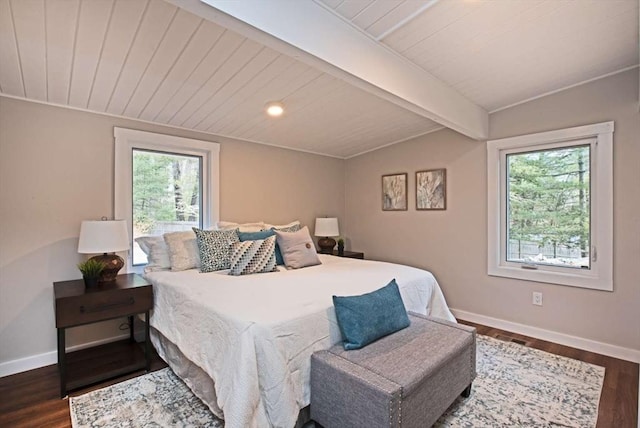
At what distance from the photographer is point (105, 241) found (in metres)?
2.46

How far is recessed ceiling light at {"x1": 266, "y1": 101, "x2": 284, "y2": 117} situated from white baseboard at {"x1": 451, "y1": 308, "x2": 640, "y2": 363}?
3.00 m

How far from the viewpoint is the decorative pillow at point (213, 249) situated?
9.23 feet

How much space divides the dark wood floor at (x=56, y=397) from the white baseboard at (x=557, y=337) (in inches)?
3.3

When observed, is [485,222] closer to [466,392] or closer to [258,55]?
[466,392]

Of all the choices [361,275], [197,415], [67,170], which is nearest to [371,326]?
[361,275]

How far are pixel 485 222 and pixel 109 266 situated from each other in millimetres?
3609

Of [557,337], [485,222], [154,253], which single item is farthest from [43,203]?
[557,337]

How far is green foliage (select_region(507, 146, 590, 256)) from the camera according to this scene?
3.01 metres

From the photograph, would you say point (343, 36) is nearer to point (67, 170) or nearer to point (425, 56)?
point (425, 56)

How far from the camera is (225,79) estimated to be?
243cm

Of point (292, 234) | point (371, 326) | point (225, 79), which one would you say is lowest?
point (371, 326)

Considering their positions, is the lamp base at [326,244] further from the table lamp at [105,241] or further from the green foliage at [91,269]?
the green foliage at [91,269]

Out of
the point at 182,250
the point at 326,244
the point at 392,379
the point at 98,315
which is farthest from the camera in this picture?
the point at 326,244

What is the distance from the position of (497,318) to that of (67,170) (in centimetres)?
434
